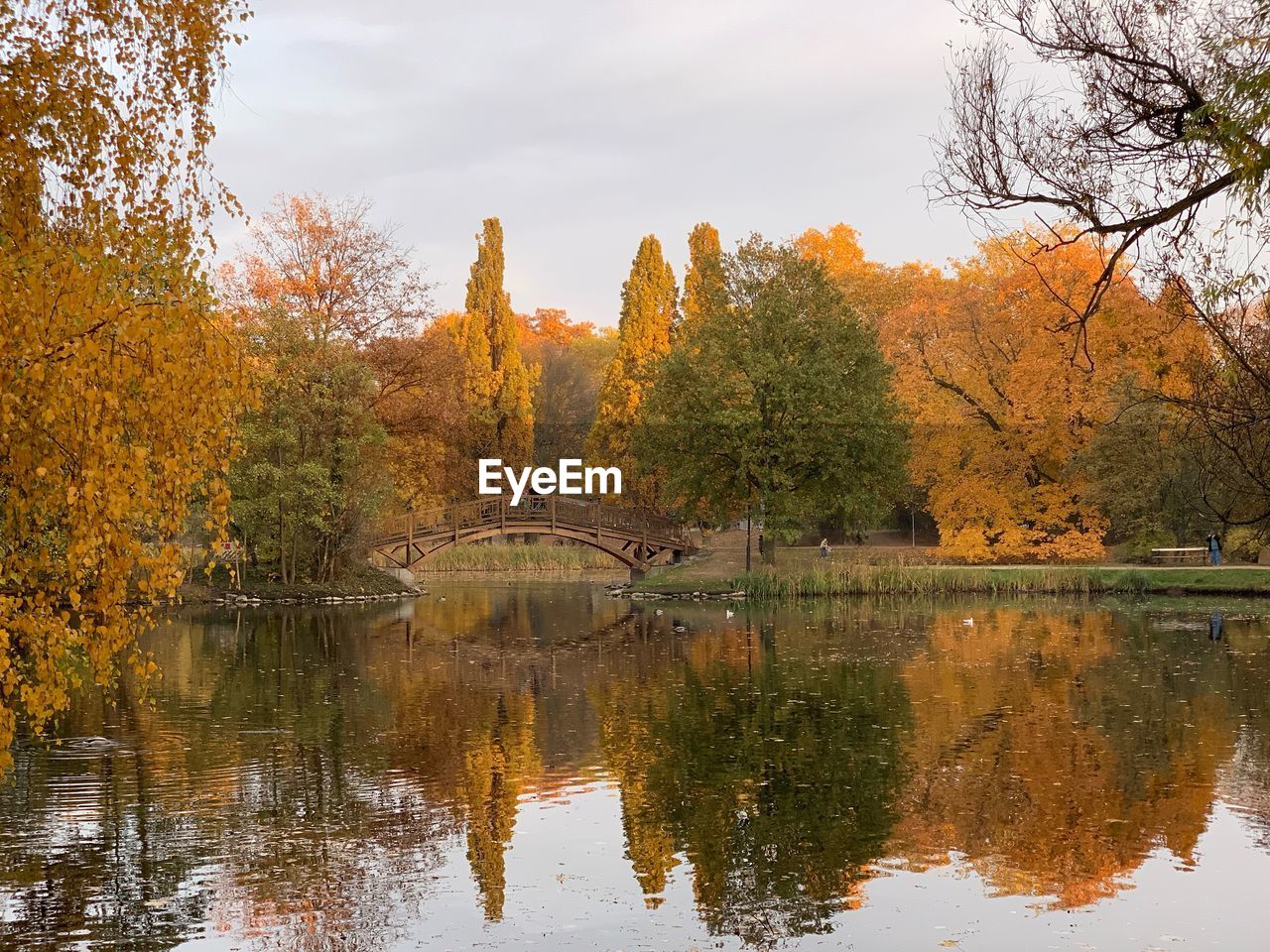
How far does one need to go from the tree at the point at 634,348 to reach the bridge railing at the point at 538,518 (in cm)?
746

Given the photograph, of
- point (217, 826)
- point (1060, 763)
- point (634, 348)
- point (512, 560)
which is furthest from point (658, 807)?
point (634, 348)

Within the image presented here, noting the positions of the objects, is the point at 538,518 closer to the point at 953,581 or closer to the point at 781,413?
the point at 781,413

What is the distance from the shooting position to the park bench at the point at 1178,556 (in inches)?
1551

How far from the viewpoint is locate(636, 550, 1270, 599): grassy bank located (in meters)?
37.1

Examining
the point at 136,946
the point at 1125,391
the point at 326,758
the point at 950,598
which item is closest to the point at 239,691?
the point at 326,758

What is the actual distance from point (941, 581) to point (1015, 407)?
23.6ft

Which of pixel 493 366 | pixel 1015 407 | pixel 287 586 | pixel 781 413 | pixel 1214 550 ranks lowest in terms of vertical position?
pixel 287 586

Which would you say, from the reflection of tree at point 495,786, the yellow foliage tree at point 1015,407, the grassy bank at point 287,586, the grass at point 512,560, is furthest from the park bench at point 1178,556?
the reflection of tree at point 495,786

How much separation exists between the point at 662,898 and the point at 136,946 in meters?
3.15

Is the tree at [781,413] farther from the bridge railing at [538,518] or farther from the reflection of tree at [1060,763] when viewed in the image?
the reflection of tree at [1060,763]

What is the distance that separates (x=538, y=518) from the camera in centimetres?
4362

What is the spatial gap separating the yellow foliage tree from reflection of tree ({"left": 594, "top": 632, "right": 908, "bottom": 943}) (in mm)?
23698

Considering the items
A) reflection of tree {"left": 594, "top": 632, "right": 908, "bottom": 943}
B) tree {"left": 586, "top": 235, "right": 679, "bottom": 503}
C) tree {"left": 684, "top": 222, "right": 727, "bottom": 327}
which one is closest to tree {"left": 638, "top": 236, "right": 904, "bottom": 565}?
tree {"left": 684, "top": 222, "right": 727, "bottom": 327}

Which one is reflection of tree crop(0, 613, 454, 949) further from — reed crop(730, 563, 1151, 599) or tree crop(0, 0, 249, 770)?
reed crop(730, 563, 1151, 599)
